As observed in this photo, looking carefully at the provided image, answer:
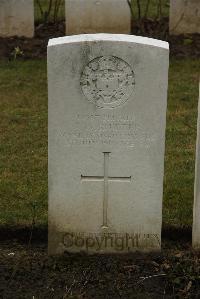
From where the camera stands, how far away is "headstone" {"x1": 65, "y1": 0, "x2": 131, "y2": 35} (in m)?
10.2

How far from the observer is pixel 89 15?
1021 cm

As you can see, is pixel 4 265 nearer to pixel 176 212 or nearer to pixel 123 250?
pixel 123 250

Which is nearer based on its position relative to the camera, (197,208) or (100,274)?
(100,274)

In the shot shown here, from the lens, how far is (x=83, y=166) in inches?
187

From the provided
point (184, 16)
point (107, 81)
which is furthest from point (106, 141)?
point (184, 16)

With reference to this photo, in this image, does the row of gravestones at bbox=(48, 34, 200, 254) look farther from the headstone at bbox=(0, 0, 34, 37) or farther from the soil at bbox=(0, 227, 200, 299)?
the headstone at bbox=(0, 0, 34, 37)

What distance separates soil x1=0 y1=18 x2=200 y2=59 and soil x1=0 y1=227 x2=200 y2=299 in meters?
5.08

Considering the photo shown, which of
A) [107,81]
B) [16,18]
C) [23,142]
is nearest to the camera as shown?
[107,81]

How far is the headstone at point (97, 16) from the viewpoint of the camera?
400 inches

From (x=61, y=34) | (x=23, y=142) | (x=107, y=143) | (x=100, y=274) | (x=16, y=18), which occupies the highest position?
(x=16, y=18)

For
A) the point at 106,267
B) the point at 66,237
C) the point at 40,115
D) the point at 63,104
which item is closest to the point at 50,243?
the point at 66,237

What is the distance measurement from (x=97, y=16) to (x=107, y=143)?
5.78m

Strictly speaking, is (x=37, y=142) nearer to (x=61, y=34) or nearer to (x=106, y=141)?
(x=106, y=141)

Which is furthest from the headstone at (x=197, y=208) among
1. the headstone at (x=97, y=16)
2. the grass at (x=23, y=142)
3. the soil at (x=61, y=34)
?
the headstone at (x=97, y=16)
